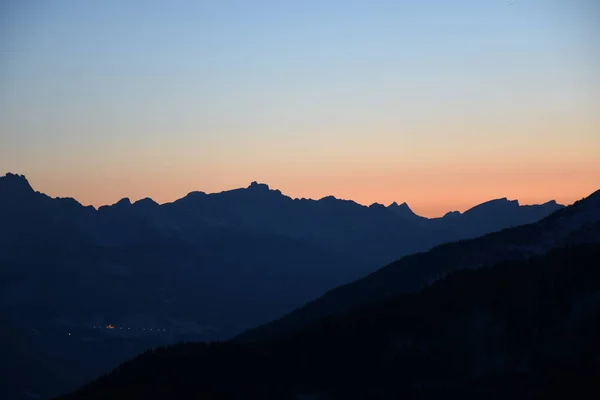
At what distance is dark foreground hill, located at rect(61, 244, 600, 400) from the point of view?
121500 mm

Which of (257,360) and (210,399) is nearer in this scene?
(210,399)

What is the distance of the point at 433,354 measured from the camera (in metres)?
129

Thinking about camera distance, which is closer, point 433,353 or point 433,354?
point 433,354

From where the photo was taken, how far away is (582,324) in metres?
124

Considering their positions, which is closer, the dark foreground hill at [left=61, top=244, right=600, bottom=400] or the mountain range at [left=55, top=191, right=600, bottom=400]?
the dark foreground hill at [left=61, top=244, right=600, bottom=400]

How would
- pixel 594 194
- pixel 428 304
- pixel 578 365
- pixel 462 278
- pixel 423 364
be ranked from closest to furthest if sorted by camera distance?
1. pixel 578 365
2. pixel 423 364
3. pixel 428 304
4. pixel 462 278
5. pixel 594 194

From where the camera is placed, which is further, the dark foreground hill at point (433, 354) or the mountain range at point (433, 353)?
the mountain range at point (433, 353)

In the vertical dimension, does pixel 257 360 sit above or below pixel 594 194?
below

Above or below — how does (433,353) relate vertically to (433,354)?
above

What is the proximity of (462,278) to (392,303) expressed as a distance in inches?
549

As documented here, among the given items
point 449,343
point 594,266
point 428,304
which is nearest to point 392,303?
point 428,304

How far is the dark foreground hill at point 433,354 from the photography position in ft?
399

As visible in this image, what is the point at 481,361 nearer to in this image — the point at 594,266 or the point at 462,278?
the point at 594,266

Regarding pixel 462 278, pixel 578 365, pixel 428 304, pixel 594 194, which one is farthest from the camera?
pixel 594 194
